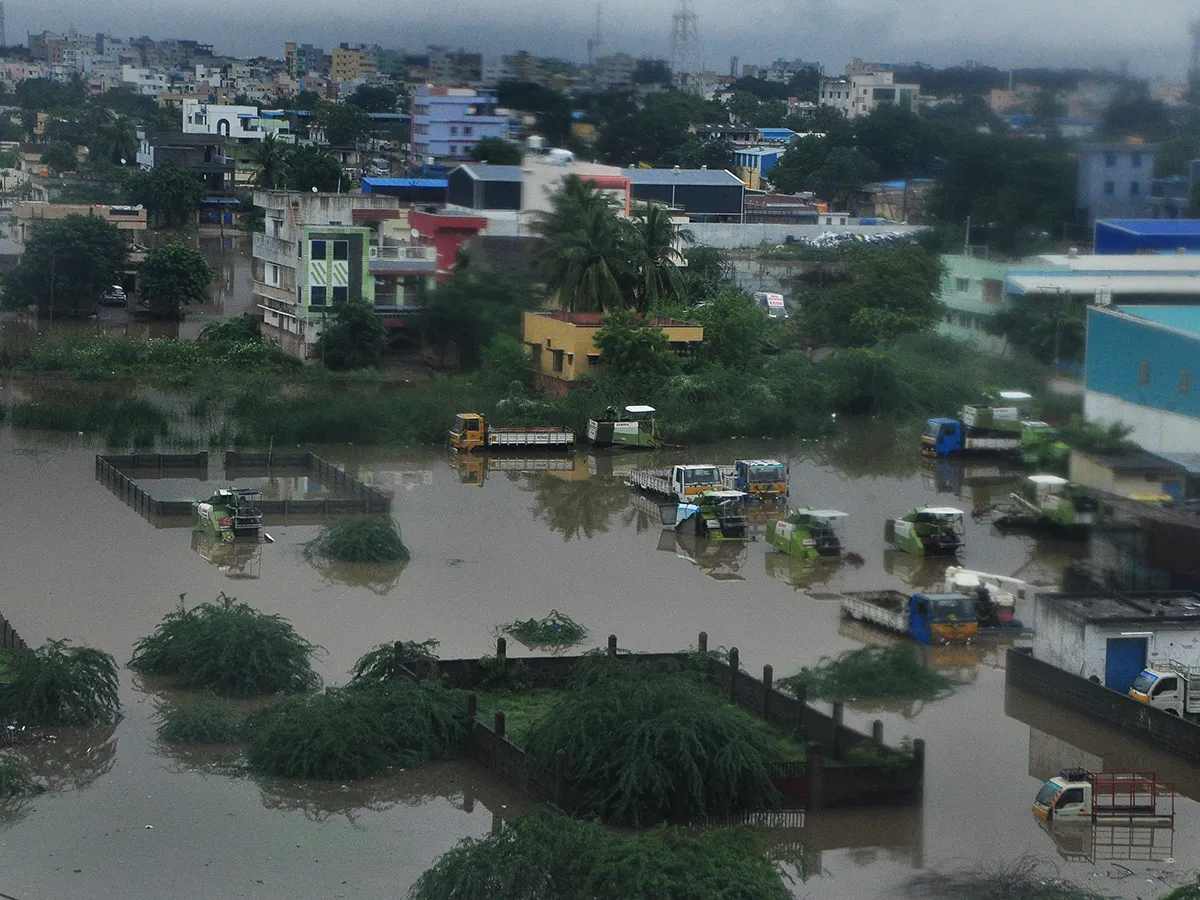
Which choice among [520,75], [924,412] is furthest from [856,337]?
[520,75]

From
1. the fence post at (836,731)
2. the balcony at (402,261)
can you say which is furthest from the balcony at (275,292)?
the fence post at (836,731)

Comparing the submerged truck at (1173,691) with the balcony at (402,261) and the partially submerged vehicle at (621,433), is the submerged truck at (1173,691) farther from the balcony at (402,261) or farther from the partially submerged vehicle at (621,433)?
the balcony at (402,261)

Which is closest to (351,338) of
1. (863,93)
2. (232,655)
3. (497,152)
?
(497,152)

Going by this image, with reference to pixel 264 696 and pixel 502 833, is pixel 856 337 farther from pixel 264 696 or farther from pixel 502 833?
pixel 502 833

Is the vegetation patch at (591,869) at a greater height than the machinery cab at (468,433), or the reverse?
the vegetation patch at (591,869)

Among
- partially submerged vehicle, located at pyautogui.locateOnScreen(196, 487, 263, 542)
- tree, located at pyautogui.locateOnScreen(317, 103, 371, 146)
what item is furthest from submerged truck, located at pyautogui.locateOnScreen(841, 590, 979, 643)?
tree, located at pyautogui.locateOnScreen(317, 103, 371, 146)

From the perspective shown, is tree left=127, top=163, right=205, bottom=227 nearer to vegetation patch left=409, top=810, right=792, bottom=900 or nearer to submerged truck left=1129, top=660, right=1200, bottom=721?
submerged truck left=1129, top=660, right=1200, bottom=721
